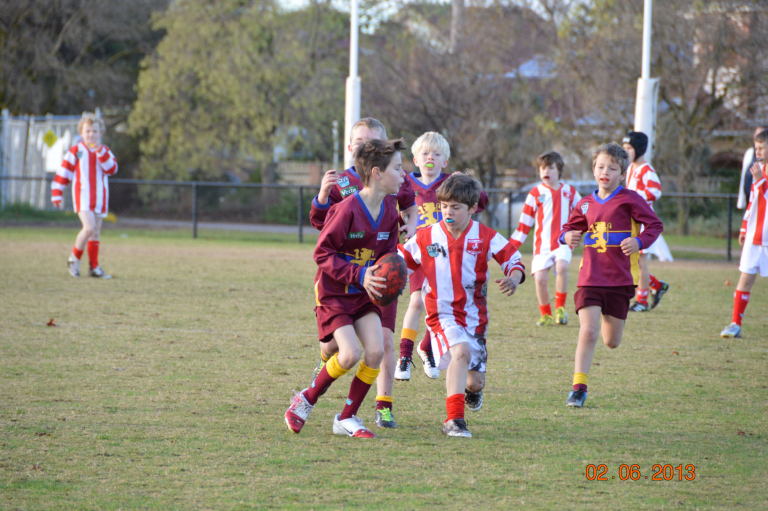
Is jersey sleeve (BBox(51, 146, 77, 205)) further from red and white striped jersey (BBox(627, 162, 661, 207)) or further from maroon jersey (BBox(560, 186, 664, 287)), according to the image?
maroon jersey (BBox(560, 186, 664, 287))

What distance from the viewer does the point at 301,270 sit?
15906 mm

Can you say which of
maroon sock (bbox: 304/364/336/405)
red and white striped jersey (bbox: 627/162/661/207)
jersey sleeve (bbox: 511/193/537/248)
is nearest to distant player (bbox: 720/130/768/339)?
red and white striped jersey (bbox: 627/162/661/207)

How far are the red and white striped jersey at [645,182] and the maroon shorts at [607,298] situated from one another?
4.65 meters

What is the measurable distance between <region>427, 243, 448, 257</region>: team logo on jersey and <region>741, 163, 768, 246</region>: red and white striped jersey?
5072 mm

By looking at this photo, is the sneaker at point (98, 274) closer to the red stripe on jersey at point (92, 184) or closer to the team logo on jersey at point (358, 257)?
the red stripe on jersey at point (92, 184)

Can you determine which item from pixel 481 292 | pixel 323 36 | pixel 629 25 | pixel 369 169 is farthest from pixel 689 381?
pixel 323 36

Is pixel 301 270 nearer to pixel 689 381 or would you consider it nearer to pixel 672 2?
pixel 689 381

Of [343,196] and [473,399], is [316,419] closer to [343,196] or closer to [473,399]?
[473,399]

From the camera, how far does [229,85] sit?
2961 centimetres

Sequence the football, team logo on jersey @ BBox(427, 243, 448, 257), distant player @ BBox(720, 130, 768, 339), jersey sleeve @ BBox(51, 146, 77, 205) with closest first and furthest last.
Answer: the football → team logo on jersey @ BBox(427, 243, 448, 257) → distant player @ BBox(720, 130, 768, 339) → jersey sleeve @ BBox(51, 146, 77, 205)

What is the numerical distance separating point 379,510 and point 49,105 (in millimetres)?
30562

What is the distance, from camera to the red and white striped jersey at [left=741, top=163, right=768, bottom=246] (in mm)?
9656

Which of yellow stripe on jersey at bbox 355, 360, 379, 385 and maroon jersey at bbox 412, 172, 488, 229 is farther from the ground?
maroon jersey at bbox 412, 172, 488, 229

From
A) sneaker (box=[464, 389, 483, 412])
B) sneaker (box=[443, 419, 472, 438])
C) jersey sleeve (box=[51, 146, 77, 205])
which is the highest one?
jersey sleeve (box=[51, 146, 77, 205])
